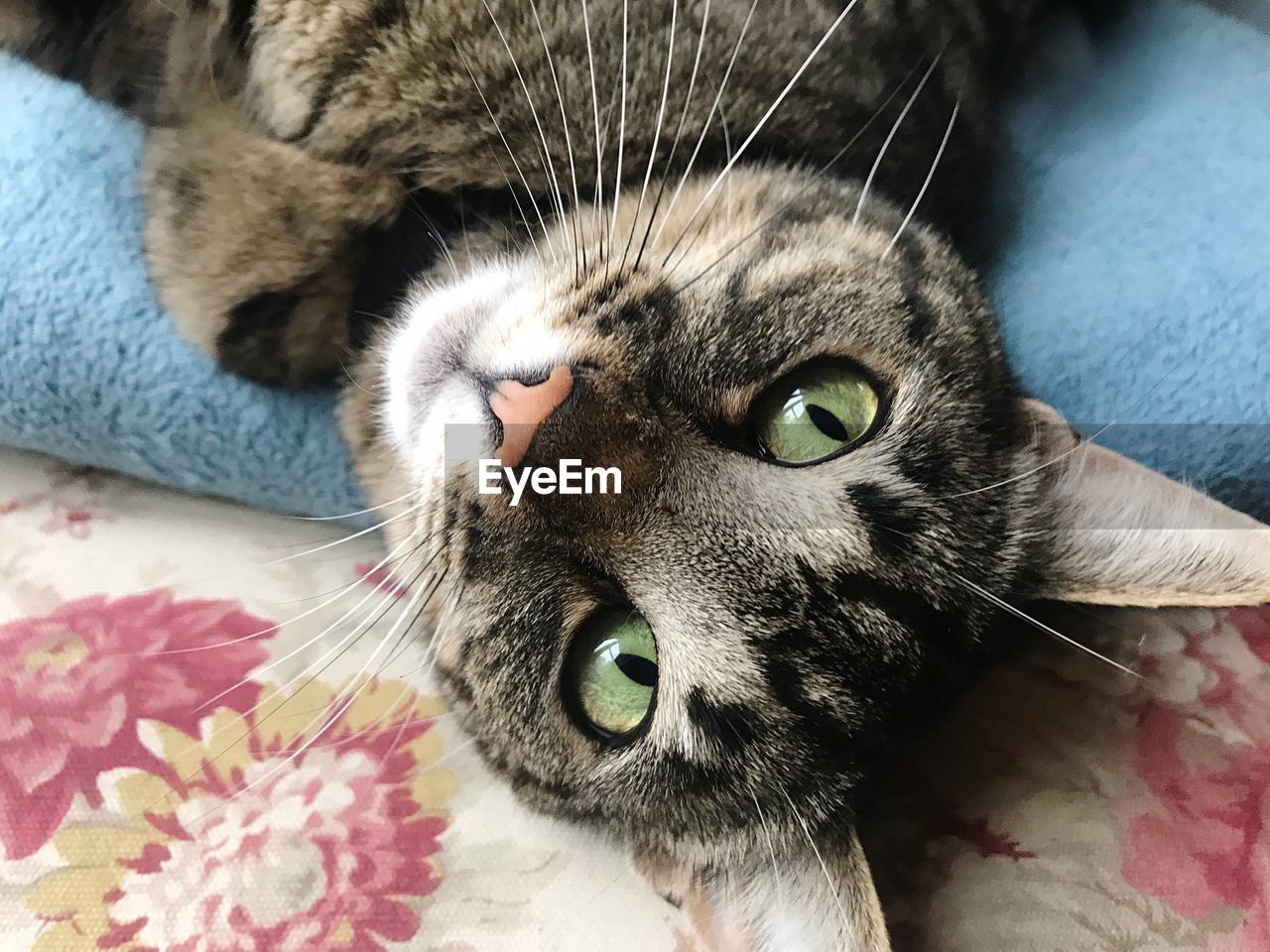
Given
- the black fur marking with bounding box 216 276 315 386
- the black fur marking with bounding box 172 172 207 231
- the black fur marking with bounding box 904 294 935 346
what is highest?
the black fur marking with bounding box 904 294 935 346

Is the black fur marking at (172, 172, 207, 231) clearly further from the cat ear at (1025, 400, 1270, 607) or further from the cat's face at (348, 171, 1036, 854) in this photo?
the cat ear at (1025, 400, 1270, 607)

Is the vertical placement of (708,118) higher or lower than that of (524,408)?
higher

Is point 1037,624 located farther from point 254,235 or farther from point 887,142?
point 254,235

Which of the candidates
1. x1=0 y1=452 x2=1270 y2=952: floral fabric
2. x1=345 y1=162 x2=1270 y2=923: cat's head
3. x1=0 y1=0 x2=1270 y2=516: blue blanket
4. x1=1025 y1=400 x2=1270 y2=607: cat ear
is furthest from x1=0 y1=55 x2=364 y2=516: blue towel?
x1=1025 y1=400 x2=1270 y2=607: cat ear

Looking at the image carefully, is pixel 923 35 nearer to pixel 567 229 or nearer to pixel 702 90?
pixel 702 90

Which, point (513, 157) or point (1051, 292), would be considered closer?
point (513, 157)

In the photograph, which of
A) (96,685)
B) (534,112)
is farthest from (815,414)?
(96,685)

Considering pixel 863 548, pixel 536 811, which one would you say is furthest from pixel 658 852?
pixel 863 548
